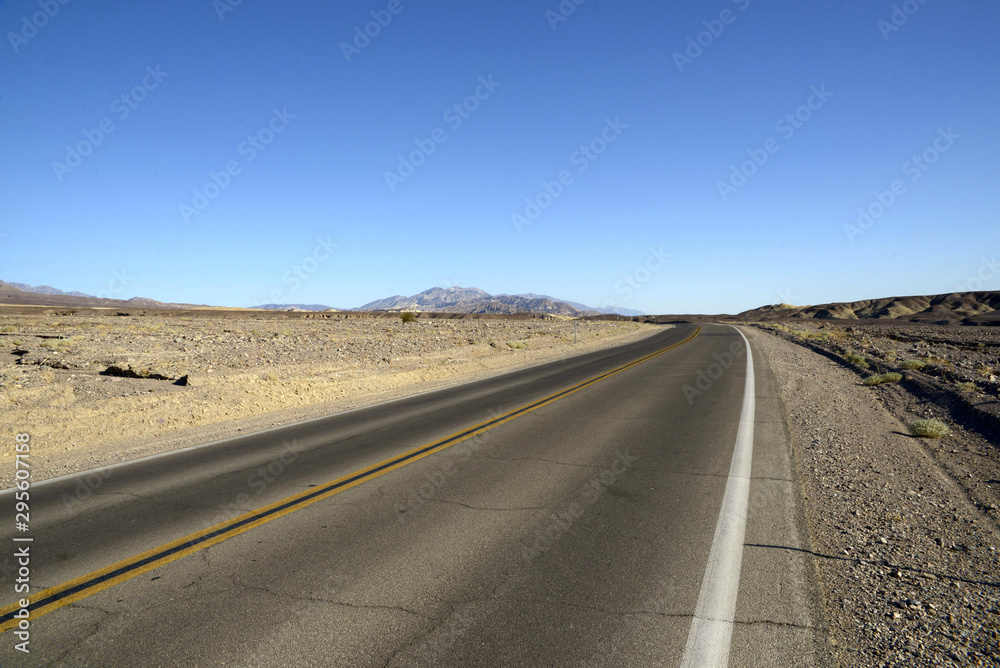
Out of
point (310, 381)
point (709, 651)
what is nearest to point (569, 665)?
point (709, 651)

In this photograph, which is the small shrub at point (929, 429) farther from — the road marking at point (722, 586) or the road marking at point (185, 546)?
the road marking at point (185, 546)

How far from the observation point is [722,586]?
409 cm

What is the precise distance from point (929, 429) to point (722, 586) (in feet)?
25.5

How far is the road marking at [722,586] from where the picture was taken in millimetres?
3307

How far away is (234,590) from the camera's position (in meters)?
4.11

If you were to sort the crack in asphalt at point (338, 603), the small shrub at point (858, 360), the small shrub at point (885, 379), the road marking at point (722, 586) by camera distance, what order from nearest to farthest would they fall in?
1. the road marking at point (722, 586)
2. the crack in asphalt at point (338, 603)
3. the small shrub at point (885, 379)
4. the small shrub at point (858, 360)

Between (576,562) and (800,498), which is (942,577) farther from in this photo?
(576,562)

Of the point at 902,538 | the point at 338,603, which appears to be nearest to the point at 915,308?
the point at 902,538

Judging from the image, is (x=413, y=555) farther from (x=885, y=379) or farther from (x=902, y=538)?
(x=885, y=379)

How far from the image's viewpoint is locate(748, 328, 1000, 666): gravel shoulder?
344 centimetres

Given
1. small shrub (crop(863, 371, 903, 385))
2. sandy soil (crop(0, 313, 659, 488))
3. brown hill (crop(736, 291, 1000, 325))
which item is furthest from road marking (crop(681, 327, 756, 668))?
brown hill (crop(736, 291, 1000, 325))

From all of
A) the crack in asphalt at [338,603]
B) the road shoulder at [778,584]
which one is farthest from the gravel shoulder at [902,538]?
the crack in asphalt at [338,603]

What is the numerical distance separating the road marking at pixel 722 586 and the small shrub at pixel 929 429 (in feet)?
15.6

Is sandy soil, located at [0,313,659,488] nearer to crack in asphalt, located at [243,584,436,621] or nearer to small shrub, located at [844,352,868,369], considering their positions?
crack in asphalt, located at [243,584,436,621]
